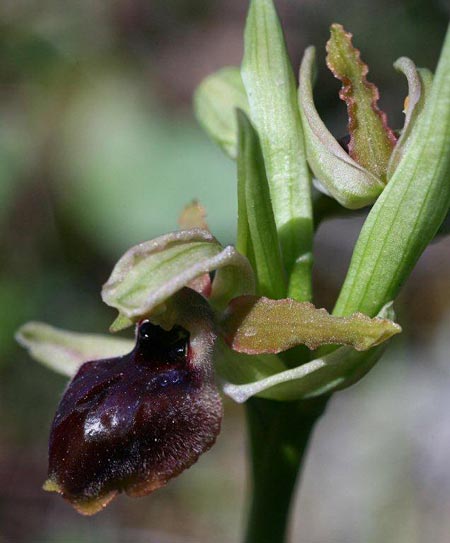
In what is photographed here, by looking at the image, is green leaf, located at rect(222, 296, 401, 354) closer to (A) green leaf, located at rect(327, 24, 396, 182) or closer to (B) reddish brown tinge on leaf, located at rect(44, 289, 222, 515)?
(B) reddish brown tinge on leaf, located at rect(44, 289, 222, 515)

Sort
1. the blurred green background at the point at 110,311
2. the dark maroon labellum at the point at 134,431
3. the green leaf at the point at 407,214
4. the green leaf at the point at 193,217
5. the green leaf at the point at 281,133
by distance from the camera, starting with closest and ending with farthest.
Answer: the green leaf at the point at 407,214 → the dark maroon labellum at the point at 134,431 → the green leaf at the point at 281,133 → the green leaf at the point at 193,217 → the blurred green background at the point at 110,311

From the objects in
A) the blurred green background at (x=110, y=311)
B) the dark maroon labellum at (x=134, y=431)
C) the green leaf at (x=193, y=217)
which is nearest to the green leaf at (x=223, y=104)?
the green leaf at (x=193, y=217)

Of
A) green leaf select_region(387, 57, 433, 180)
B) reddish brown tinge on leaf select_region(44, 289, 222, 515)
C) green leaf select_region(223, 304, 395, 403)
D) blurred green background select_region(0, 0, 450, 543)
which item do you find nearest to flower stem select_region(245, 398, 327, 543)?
green leaf select_region(223, 304, 395, 403)

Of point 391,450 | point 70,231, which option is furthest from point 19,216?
point 391,450

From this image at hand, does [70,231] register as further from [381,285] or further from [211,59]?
[381,285]

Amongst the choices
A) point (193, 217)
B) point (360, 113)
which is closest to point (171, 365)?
point (193, 217)

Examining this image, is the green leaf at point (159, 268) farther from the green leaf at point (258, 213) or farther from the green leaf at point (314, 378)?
the green leaf at point (314, 378)
